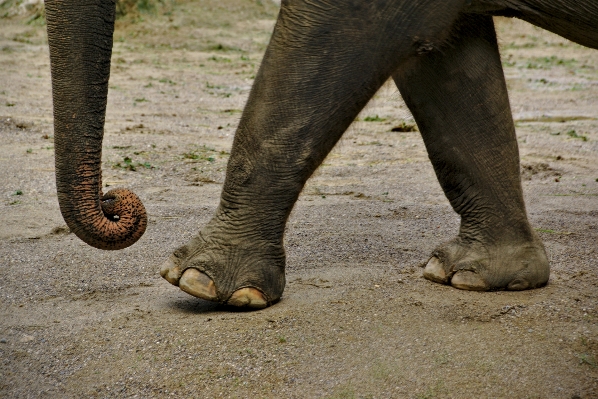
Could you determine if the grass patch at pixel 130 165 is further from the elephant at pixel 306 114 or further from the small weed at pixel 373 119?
the elephant at pixel 306 114

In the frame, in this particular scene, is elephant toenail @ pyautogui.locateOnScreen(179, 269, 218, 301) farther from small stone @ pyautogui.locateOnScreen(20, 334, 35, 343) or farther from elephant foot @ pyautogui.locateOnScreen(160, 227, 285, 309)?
small stone @ pyautogui.locateOnScreen(20, 334, 35, 343)

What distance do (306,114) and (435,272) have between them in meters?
1.05

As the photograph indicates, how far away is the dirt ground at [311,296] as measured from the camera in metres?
2.70

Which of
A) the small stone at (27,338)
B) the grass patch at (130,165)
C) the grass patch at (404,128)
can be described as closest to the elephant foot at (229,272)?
the small stone at (27,338)

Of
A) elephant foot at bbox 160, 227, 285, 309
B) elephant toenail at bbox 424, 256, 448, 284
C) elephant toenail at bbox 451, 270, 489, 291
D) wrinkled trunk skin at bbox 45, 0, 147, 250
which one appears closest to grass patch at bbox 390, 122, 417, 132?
elephant toenail at bbox 424, 256, 448, 284

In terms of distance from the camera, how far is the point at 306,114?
Result: 9.50 feet

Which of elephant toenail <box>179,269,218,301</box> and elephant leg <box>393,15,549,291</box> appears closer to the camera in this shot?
elephant toenail <box>179,269,218,301</box>

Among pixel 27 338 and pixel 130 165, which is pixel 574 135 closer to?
pixel 130 165

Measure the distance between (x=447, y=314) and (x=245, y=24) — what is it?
1265 centimetres

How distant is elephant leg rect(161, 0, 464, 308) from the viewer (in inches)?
111

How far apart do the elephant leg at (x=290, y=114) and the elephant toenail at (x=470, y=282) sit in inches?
30.7

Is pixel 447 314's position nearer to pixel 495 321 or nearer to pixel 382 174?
pixel 495 321

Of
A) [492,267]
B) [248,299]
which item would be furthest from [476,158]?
[248,299]

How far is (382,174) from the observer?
20.2 feet
